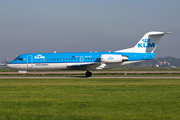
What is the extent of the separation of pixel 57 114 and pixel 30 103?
3.52m

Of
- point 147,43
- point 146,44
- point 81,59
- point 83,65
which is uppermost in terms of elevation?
point 147,43

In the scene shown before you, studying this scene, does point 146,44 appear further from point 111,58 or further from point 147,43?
point 111,58

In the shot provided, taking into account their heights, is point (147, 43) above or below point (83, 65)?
above

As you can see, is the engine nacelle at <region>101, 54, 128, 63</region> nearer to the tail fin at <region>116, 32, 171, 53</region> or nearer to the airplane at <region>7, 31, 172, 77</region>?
the airplane at <region>7, 31, 172, 77</region>

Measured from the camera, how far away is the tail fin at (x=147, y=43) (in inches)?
1658

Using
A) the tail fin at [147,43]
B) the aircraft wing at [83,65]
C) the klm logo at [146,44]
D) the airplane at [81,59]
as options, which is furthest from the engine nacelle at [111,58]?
the klm logo at [146,44]

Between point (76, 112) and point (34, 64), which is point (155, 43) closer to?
point (34, 64)

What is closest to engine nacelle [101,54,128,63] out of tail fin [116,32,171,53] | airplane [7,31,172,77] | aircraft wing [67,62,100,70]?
airplane [7,31,172,77]

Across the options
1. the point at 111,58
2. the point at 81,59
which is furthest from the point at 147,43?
the point at 81,59

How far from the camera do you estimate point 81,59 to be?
4066cm

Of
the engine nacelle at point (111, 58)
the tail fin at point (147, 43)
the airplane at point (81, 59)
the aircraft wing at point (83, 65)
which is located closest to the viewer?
the engine nacelle at point (111, 58)

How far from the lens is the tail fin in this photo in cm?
4212

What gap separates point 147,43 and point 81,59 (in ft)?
39.3

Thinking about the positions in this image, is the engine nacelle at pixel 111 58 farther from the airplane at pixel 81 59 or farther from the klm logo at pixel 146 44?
the klm logo at pixel 146 44
